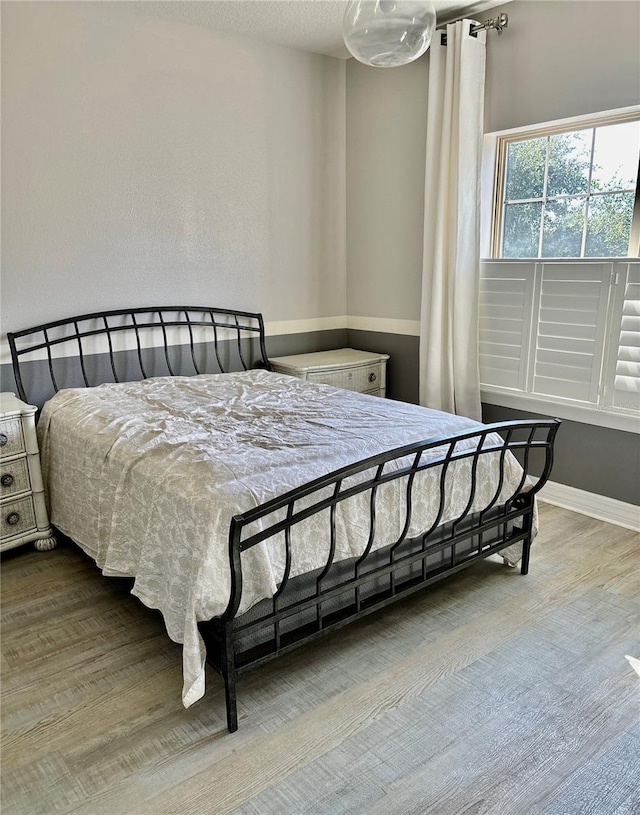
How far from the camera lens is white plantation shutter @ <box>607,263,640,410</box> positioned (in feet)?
9.33

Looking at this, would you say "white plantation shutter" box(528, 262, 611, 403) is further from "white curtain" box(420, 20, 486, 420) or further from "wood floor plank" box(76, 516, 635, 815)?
"wood floor plank" box(76, 516, 635, 815)

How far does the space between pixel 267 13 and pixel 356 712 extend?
3.44m

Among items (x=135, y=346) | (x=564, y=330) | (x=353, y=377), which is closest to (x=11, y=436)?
(x=135, y=346)

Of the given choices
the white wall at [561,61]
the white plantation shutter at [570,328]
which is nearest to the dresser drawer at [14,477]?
the white plantation shutter at [570,328]

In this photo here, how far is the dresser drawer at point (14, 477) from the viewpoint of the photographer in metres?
2.67

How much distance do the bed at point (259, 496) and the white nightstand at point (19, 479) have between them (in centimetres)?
10

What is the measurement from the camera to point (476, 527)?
2371 mm

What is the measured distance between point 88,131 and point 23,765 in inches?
115

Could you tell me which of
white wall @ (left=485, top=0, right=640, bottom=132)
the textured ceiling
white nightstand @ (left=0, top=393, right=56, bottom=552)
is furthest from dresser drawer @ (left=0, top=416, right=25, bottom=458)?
white wall @ (left=485, top=0, right=640, bottom=132)

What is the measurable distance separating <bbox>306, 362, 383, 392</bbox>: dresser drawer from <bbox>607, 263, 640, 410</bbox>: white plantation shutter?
5.10 ft

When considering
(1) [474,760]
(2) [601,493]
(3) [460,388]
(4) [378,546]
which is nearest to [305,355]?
(3) [460,388]

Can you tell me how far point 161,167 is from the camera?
3.45 m

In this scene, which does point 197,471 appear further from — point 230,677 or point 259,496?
point 230,677

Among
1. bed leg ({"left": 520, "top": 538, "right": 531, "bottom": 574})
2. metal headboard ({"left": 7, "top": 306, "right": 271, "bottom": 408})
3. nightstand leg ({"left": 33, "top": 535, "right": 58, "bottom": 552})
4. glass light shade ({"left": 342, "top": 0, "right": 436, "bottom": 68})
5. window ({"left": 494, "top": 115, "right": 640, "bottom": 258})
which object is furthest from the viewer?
metal headboard ({"left": 7, "top": 306, "right": 271, "bottom": 408})
